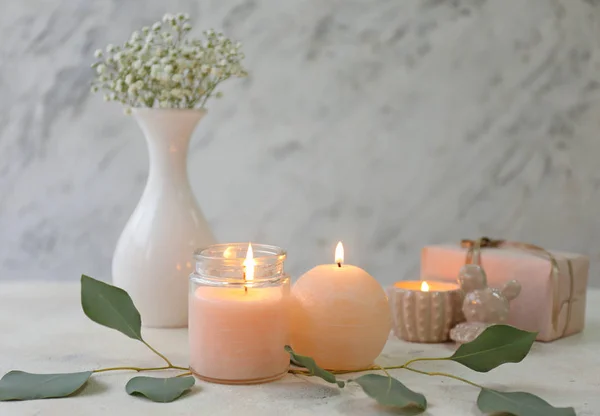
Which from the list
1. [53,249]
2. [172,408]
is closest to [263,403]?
[172,408]

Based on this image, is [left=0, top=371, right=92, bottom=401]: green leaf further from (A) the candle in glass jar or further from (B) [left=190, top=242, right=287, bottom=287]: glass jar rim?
(A) the candle in glass jar

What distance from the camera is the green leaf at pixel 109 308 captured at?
0.67 meters

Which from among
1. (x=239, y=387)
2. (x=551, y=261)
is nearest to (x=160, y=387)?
(x=239, y=387)

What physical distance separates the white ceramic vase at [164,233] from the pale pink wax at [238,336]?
0.70 ft

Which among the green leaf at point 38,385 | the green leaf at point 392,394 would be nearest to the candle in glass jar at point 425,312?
the green leaf at point 392,394

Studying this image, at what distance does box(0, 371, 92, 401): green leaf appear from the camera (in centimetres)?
60

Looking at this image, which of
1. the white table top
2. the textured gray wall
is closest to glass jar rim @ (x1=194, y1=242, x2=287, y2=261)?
the white table top

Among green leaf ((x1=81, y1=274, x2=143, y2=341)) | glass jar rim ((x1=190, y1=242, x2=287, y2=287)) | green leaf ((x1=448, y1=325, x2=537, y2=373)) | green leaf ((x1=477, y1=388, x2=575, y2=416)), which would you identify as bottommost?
green leaf ((x1=477, y1=388, x2=575, y2=416))

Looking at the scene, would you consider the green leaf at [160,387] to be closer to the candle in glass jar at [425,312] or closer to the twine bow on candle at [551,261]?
the candle in glass jar at [425,312]

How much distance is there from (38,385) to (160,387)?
10 cm

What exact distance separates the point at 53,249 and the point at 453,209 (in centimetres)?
77

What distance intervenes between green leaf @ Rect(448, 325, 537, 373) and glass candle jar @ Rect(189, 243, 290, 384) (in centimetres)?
16

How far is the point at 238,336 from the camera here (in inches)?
25.6

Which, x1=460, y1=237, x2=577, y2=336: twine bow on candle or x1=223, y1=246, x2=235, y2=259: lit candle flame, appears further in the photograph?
x1=460, y1=237, x2=577, y2=336: twine bow on candle
